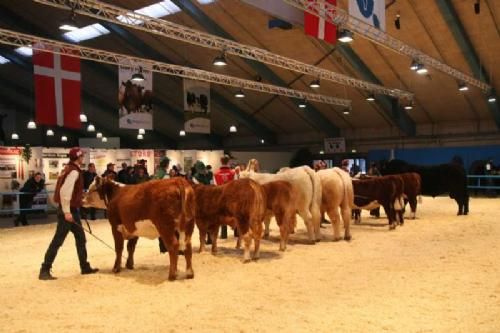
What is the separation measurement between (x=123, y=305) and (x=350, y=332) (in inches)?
96.7

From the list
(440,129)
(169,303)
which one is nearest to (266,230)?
(169,303)

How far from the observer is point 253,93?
25.4 m

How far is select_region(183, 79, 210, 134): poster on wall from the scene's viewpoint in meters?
17.6

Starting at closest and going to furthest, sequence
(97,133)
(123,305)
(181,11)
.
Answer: (123,305)
(181,11)
(97,133)

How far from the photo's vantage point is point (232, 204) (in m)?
7.34

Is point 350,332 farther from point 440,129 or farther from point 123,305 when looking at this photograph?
point 440,129

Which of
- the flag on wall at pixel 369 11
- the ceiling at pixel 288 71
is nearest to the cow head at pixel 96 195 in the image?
the flag on wall at pixel 369 11

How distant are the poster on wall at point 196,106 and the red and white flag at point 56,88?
15.7 ft

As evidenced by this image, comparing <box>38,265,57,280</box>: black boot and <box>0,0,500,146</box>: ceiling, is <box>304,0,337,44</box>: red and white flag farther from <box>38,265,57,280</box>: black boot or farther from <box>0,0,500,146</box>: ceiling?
<box>38,265,57,280</box>: black boot

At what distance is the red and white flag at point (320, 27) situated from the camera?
1127 centimetres

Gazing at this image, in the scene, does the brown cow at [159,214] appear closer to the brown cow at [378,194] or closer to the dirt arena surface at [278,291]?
the dirt arena surface at [278,291]

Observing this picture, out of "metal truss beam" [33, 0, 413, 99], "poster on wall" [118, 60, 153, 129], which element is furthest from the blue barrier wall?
"poster on wall" [118, 60, 153, 129]

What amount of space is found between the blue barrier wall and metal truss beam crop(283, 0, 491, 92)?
14.3 ft

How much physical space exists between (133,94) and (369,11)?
7798 mm
